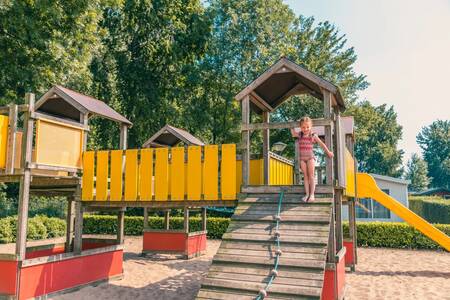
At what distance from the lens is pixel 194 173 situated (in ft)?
28.1

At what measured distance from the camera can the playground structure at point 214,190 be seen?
6.09 m

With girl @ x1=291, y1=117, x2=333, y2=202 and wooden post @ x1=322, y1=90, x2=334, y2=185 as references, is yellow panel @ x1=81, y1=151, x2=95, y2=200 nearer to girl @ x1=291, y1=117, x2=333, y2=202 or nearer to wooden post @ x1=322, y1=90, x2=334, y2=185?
girl @ x1=291, y1=117, x2=333, y2=202

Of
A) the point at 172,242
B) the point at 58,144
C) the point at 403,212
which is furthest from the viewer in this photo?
the point at 172,242

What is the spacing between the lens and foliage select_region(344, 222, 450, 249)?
1725 cm

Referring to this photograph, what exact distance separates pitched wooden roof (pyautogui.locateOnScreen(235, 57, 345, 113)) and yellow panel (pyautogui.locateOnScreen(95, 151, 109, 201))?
12.2 feet

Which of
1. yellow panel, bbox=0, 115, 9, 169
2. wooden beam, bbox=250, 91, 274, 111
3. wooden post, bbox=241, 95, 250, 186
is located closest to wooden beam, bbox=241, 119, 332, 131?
wooden post, bbox=241, 95, 250, 186

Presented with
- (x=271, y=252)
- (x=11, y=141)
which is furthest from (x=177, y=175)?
(x=11, y=141)

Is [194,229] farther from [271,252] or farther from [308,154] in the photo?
[271,252]

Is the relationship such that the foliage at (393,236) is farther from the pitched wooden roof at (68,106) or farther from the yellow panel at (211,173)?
the pitched wooden roof at (68,106)

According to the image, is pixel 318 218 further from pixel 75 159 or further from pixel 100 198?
pixel 75 159

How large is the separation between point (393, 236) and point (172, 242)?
10311 mm

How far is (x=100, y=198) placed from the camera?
370 inches

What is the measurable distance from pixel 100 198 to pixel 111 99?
55.0 feet

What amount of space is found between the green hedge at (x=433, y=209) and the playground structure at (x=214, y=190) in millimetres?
20363
